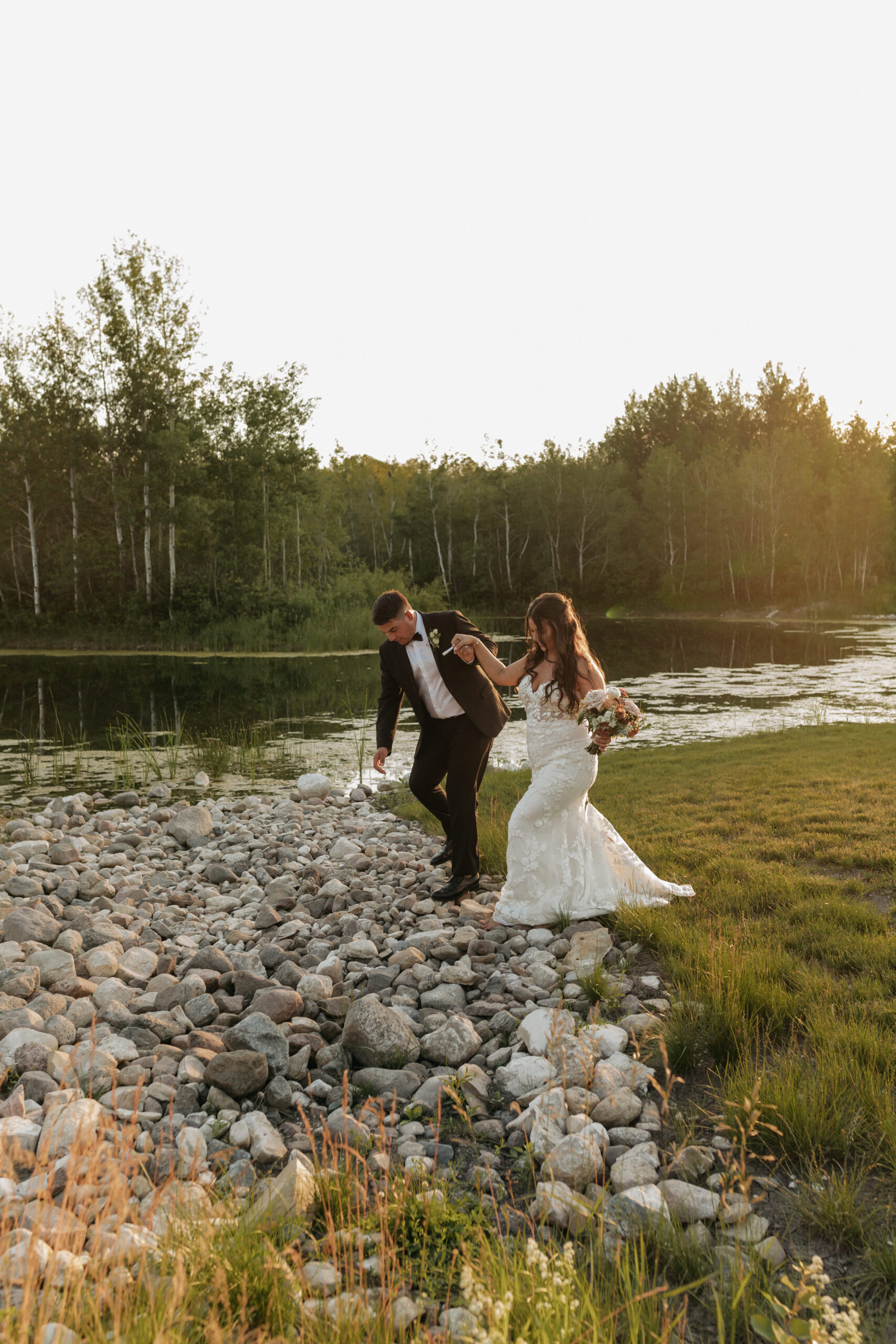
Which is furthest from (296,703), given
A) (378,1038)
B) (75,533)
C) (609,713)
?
(75,533)

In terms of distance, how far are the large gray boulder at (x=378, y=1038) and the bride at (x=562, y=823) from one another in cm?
178

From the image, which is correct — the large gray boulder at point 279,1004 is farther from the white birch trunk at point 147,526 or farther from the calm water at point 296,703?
the white birch trunk at point 147,526

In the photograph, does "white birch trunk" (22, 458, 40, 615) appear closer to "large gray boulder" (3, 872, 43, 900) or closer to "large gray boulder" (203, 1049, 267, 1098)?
"large gray boulder" (3, 872, 43, 900)

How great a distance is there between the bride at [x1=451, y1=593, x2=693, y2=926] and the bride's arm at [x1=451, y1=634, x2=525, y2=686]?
0.02 meters

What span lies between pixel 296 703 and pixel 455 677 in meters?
13.8

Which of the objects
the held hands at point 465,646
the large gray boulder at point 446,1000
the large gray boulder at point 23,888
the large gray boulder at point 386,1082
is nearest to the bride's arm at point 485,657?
the held hands at point 465,646

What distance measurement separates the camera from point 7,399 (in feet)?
124

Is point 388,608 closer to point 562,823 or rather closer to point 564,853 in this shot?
point 562,823

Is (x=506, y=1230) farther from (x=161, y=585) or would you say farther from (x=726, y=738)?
(x=161, y=585)

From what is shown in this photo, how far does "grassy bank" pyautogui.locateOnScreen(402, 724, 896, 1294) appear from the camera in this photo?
327 centimetres

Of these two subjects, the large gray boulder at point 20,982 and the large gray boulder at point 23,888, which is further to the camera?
the large gray boulder at point 23,888

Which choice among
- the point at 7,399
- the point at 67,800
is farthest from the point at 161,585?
the point at 67,800

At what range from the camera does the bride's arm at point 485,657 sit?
6.25 meters

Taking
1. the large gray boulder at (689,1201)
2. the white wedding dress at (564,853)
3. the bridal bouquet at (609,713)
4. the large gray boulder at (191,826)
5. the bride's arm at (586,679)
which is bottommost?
the large gray boulder at (191,826)
